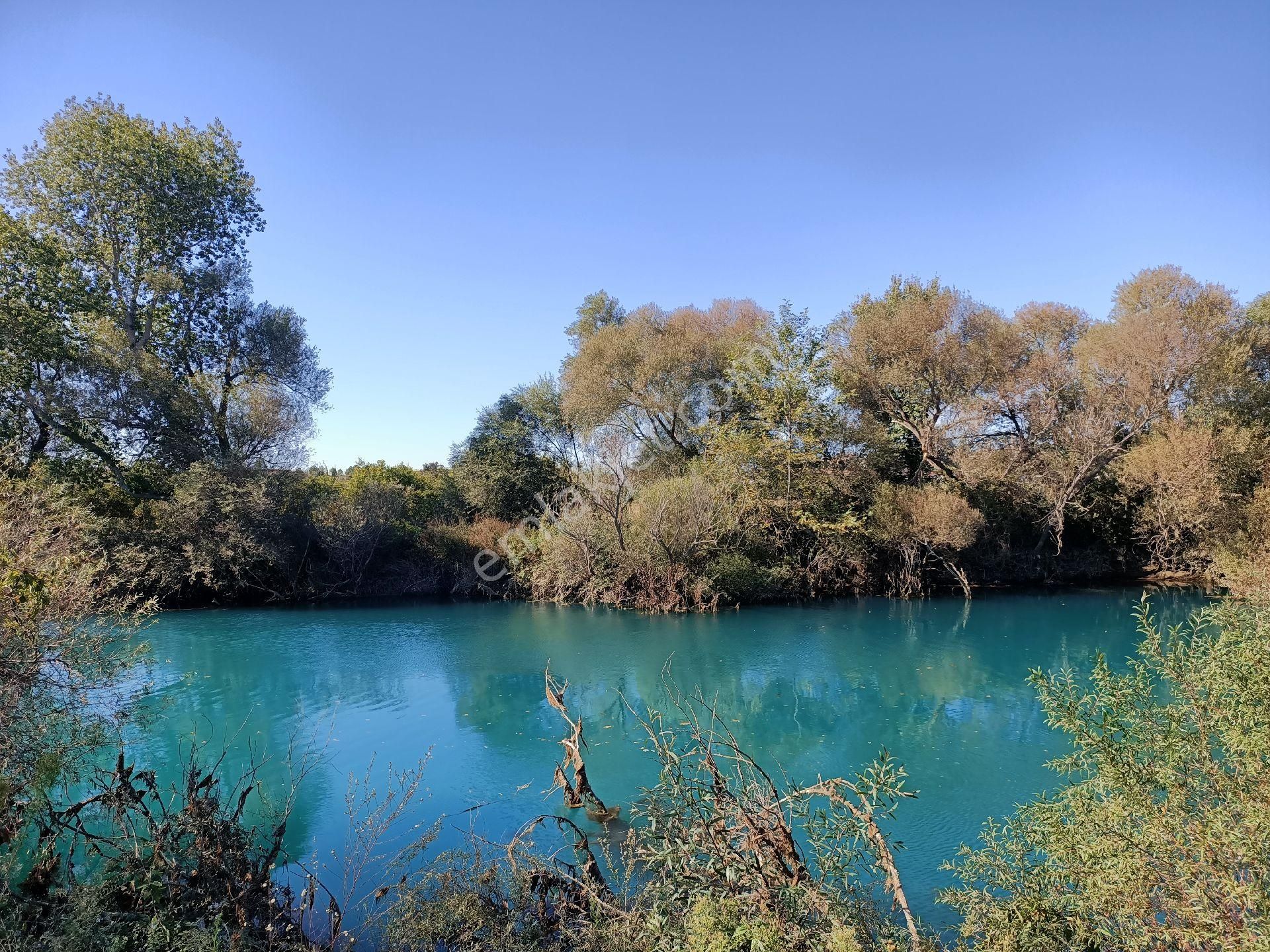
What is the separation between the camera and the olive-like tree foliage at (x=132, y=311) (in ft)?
76.0

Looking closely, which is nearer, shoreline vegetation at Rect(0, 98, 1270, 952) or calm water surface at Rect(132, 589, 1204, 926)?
calm water surface at Rect(132, 589, 1204, 926)

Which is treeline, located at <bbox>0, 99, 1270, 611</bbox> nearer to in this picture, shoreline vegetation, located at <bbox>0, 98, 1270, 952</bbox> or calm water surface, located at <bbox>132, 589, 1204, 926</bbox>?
Result: shoreline vegetation, located at <bbox>0, 98, 1270, 952</bbox>

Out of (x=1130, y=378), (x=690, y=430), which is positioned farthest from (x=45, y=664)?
(x=1130, y=378)

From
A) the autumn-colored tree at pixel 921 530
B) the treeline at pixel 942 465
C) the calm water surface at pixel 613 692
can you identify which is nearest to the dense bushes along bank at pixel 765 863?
the calm water surface at pixel 613 692

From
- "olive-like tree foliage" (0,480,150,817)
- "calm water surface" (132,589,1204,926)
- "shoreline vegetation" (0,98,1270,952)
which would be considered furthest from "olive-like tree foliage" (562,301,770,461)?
"olive-like tree foliage" (0,480,150,817)

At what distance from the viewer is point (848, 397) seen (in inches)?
1023

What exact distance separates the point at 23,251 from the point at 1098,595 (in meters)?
36.2

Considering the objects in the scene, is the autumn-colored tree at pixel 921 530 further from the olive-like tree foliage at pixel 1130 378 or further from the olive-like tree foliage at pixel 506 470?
the olive-like tree foliage at pixel 506 470

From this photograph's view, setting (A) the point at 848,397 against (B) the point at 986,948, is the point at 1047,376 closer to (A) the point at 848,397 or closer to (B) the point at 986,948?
(A) the point at 848,397

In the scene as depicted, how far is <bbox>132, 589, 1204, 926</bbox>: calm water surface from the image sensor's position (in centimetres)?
879

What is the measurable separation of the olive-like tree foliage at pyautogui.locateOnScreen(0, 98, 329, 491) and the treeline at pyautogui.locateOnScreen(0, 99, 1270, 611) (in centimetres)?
9

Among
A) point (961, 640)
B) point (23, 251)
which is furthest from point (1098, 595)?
point (23, 251)

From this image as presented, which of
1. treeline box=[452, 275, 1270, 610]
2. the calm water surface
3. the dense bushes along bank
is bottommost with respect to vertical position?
the calm water surface

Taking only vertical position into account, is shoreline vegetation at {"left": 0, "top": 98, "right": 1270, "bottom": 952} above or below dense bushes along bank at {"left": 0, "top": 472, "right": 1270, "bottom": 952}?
above
